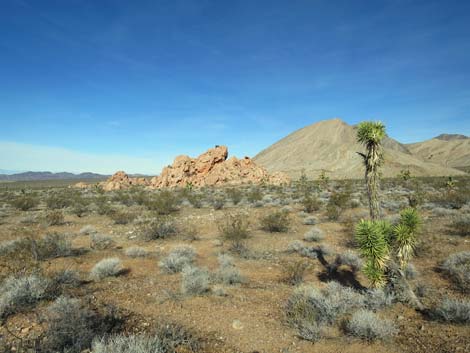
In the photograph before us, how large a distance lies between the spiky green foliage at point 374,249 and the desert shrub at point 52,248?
9.44 metres

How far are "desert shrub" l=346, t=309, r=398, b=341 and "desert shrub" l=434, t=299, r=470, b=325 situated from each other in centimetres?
112

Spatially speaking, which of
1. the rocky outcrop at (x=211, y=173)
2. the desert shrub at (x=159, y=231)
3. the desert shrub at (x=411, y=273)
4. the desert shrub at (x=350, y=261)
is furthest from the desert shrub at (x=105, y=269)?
the rocky outcrop at (x=211, y=173)

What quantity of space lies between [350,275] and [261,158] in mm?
118514

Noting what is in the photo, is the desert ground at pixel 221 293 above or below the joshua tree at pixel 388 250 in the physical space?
below

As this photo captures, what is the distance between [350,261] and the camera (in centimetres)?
929

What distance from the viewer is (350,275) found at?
879cm

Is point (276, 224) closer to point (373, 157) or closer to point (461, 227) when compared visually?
point (373, 157)

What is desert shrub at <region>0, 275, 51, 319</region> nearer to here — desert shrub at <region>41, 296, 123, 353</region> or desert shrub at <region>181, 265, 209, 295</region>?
desert shrub at <region>41, 296, 123, 353</region>

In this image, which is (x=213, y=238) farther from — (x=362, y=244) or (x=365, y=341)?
(x=365, y=341)

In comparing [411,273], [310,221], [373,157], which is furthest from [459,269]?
[310,221]

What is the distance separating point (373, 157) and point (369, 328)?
4.09 meters

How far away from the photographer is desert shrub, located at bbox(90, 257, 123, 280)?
26.6 ft

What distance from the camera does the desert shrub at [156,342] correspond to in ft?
13.2

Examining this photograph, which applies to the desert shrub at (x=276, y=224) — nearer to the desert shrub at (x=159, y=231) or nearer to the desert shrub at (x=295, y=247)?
the desert shrub at (x=295, y=247)
